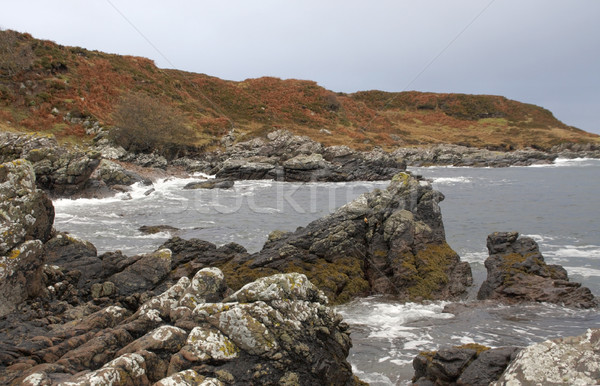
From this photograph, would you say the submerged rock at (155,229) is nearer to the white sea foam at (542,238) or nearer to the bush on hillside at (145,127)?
the white sea foam at (542,238)

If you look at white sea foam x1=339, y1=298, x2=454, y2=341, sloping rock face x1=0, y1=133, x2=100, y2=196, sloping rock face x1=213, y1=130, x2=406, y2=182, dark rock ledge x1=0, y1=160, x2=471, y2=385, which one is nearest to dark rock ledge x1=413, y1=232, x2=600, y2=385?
white sea foam x1=339, y1=298, x2=454, y2=341

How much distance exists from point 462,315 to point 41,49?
66.2m

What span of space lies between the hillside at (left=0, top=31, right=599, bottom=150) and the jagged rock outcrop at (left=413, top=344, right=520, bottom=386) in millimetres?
42688

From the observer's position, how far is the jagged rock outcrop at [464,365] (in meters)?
4.95

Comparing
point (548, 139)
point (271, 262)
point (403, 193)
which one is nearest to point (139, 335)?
point (271, 262)

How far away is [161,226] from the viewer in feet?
63.7

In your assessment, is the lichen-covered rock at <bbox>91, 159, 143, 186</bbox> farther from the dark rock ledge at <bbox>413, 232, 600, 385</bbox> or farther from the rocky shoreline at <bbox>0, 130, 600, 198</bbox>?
the dark rock ledge at <bbox>413, 232, 600, 385</bbox>

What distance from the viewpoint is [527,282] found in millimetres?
10883

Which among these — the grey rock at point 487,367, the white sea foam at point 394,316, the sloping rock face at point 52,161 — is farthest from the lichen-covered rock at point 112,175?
the grey rock at point 487,367

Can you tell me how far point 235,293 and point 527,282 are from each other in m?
8.81

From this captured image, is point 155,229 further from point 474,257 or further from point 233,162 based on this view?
point 233,162

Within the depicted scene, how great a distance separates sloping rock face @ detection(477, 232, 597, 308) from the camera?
33.9 ft

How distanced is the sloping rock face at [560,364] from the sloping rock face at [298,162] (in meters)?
39.9

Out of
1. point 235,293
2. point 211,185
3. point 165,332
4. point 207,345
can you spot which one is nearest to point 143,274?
point 235,293
